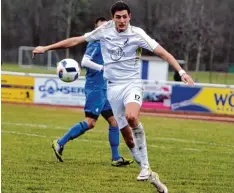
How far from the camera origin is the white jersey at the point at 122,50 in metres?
7.48

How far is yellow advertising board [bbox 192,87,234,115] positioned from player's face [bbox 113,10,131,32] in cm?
1463

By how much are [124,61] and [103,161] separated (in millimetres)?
2760

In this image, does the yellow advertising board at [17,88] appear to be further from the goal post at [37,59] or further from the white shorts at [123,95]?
the goal post at [37,59]

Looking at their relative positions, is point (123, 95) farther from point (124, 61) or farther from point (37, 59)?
point (37, 59)

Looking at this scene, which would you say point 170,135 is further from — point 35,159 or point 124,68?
point 124,68

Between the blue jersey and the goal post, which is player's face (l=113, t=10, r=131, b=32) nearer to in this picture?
the blue jersey

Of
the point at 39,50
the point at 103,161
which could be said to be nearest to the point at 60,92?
the point at 103,161

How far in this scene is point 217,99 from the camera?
72.8 ft

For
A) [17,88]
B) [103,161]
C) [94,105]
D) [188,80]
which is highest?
[188,80]

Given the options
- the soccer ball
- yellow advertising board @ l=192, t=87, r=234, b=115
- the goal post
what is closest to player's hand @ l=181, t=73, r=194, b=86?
the soccer ball

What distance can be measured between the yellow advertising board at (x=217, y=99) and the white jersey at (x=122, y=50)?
14412 mm

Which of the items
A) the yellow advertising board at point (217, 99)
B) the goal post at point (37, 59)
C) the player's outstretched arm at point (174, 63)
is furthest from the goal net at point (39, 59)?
the player's outstretched arm at point (174, 63)

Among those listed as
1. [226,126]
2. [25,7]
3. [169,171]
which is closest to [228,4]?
[25,7]

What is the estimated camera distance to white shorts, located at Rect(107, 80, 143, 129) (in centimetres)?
737
